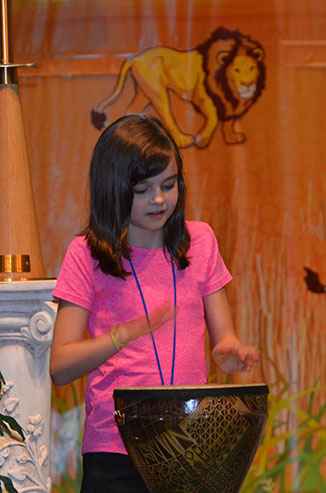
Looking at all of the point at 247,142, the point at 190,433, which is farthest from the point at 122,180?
the point at 247,142

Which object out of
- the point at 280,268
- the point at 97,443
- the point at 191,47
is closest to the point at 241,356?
the point at 97,443

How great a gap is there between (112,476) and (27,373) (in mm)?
743

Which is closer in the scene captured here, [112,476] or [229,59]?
[112,476]

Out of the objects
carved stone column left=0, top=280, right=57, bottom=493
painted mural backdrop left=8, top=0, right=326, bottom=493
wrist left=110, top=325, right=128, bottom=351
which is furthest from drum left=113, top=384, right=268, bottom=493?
painted mural backdrop left=8, top=0, right=326, bottom=493

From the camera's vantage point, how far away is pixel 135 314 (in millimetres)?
1471

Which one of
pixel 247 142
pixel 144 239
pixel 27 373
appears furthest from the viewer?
pixel 247 142

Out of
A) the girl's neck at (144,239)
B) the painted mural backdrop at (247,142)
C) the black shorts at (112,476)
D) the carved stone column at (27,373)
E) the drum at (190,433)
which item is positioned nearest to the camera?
the drum at (190,433)

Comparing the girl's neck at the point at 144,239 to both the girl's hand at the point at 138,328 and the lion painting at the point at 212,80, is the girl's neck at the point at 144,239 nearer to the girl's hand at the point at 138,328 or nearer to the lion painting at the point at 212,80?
the girl's hand at the point at 138,328

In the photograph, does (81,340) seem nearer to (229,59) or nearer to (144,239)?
(144,239)

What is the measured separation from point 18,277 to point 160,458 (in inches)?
39.0

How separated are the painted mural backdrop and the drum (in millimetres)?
1925

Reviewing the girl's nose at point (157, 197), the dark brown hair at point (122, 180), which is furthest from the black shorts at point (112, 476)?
the girl's nose at point (157, 197)

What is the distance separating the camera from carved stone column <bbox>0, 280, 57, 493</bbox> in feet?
6.77

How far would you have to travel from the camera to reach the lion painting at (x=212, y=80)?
3.21 meters
